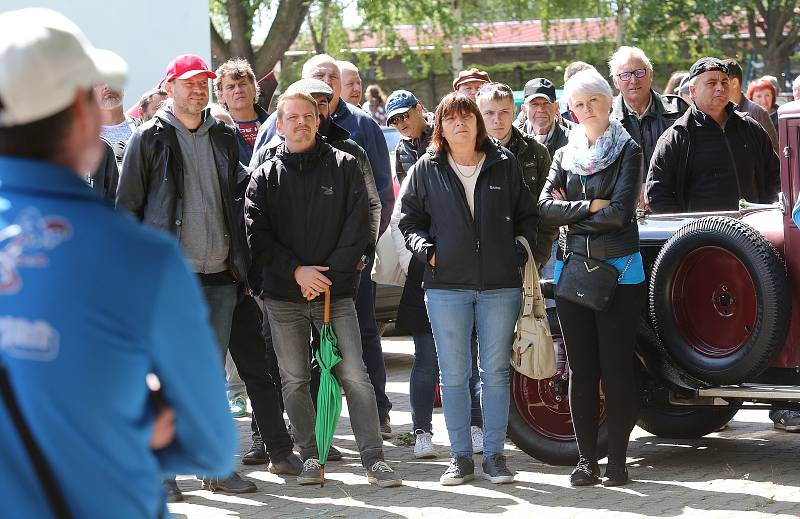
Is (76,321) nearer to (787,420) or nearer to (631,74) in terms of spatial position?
(787,420)

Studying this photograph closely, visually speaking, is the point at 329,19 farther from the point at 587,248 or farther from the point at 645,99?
the point at 587,248

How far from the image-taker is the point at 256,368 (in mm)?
7094

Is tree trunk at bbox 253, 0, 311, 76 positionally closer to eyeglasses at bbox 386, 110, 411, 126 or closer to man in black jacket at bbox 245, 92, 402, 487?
eyeglasses at bbox 386, 110, 411, 126

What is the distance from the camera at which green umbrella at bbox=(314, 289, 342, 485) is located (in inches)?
271

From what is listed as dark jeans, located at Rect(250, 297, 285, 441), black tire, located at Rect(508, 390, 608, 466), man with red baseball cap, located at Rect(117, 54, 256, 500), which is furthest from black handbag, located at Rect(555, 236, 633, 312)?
dark jeans, located at Rect(250, 297, 285, 441)

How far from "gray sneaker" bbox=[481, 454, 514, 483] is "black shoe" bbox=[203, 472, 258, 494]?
1.22 m

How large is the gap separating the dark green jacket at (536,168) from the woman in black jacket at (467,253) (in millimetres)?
571

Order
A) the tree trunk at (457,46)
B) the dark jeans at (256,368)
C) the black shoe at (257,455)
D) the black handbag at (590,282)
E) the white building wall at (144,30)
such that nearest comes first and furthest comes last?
the black handbag at (590,282)
the dark jeans at (256,368)
the black shoe at (257,455)
the white building wall at (144,30)
the tree trunk at (457,46)

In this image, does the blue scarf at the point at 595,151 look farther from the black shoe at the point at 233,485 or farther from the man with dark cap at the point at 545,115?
the black shoe at the point at 233,485

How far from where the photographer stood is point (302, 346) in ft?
22.9

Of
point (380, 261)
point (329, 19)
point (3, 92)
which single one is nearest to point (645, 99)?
point (380, 261)

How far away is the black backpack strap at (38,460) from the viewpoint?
1.98m

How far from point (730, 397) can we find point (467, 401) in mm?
1372

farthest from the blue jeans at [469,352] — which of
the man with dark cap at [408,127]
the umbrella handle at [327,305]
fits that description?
the man with dark cap at [408,127]
